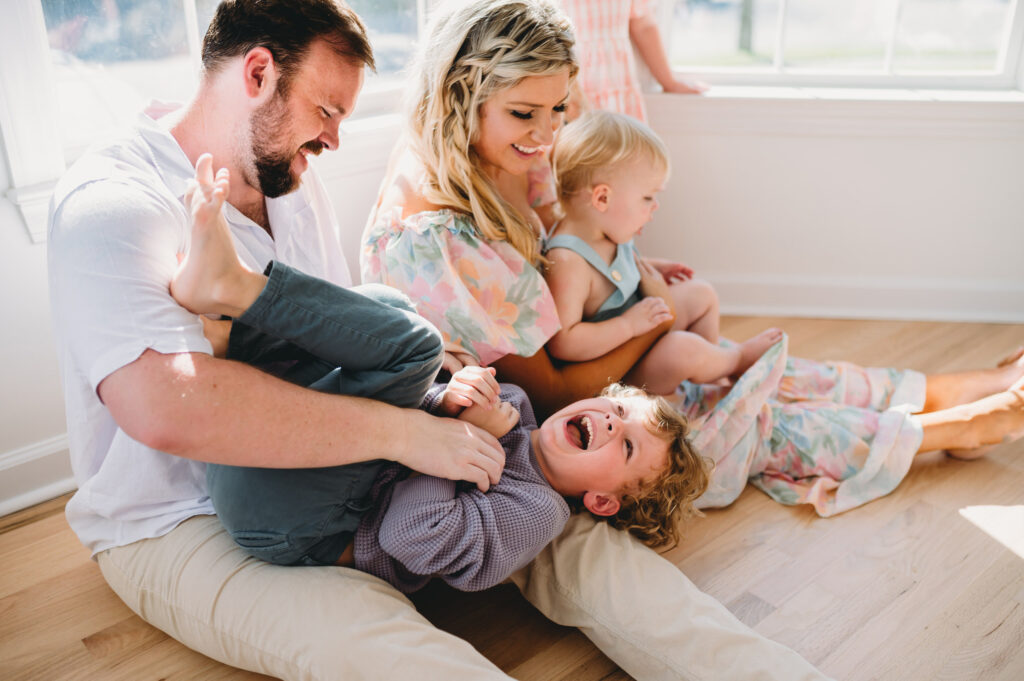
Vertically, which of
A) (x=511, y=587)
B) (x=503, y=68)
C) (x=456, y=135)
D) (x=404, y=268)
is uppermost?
(x=503, y=68)

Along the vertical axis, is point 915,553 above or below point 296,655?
below

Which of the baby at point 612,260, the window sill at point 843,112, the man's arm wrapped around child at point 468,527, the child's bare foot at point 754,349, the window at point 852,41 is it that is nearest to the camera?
the man's arm wrapped around child at point 468,527

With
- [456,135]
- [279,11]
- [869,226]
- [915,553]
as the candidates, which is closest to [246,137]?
[279,11]

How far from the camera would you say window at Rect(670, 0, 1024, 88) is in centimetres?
288

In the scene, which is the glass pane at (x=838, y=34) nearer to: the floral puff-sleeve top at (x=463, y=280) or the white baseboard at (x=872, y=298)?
the white baseboard at (x=872, y=298)

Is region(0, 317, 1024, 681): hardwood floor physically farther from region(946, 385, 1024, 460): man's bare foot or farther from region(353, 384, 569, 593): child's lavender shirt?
region(353, 384, 569, 593): child's lavender shirt

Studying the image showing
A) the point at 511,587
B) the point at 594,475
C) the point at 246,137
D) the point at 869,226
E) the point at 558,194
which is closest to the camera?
the point at 246,137

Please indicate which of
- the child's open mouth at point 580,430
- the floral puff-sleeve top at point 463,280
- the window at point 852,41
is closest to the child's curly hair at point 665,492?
the child's open mouth at point 580,430

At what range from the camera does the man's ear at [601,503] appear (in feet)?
5.57

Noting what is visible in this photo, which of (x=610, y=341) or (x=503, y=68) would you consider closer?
(x=503, y=68)

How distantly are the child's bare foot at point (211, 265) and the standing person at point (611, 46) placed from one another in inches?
60.1

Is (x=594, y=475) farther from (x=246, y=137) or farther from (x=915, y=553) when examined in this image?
(x=246, y=137)

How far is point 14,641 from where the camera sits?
1629 millimetres

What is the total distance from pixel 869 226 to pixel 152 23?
2.27m
